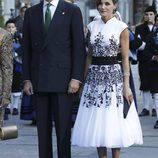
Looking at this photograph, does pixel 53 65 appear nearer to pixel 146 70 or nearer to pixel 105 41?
pixel 105 41

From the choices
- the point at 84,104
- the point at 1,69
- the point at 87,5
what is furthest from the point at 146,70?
the point at 87,5

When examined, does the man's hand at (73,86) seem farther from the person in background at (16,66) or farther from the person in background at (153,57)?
the person in background at (16,66)

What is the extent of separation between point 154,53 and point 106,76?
12.8ft

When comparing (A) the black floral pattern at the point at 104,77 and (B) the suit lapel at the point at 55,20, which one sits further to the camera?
(A) the black floral pattern at the point at 104,77

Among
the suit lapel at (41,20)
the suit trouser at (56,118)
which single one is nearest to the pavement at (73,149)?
the suit trouser at (56,118)

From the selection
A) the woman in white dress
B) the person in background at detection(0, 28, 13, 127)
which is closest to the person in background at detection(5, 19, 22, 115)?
the woman in white dress

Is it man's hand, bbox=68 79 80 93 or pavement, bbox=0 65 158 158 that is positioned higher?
man's hand, bbox=68 79 80 93

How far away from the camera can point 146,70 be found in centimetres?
1133

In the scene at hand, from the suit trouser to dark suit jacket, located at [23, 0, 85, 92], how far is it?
0.12m

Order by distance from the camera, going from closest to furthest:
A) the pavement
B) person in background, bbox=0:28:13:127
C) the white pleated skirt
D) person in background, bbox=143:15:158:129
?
1. person in background, bbox=0:28:13:127
2. the white pleated skirt
3. the pavement
4. person in background, bbox=143:15:158:129

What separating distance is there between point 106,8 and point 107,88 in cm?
81

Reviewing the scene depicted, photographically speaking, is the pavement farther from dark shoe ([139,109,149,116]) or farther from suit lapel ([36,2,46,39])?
suit lapel ([36,2,46,39])

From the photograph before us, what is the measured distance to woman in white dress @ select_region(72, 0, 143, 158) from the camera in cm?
658

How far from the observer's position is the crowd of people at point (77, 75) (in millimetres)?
6242
